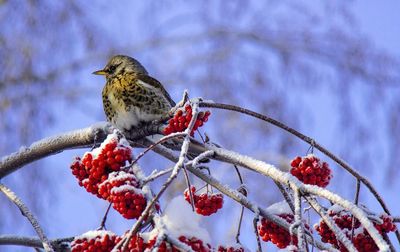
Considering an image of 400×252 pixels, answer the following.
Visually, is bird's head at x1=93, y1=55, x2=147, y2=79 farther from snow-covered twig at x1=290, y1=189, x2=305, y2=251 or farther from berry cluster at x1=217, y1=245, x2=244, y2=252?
snow-covered twig at x1=290, y1=189, x2=305, y2=251

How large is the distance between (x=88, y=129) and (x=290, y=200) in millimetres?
416

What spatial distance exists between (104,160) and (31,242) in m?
0.43

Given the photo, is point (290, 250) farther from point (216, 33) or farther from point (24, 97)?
point (216, 33)

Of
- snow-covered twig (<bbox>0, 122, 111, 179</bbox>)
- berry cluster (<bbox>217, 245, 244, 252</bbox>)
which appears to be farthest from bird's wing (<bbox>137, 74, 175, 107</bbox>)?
berry cluster (<bbox>217, 245, 244, 252</bbox>)

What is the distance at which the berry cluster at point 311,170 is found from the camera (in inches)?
50.7

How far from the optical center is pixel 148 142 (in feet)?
5.35

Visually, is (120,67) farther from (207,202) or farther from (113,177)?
(113,177)

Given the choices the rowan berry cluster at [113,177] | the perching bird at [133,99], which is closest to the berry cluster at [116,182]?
the rowan berry cluster at [113,177]

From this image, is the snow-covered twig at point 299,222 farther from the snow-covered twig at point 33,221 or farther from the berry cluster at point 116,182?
the snow-covered twig at point 33,221

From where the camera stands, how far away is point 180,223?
40.5 inches

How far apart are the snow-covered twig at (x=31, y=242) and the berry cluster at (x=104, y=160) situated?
0.26 m

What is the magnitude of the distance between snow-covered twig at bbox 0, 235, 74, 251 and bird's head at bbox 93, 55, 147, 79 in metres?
1.02

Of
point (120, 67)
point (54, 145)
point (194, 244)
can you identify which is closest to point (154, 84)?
point (120, 67)

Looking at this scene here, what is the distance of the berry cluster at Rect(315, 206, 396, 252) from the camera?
117 cm
